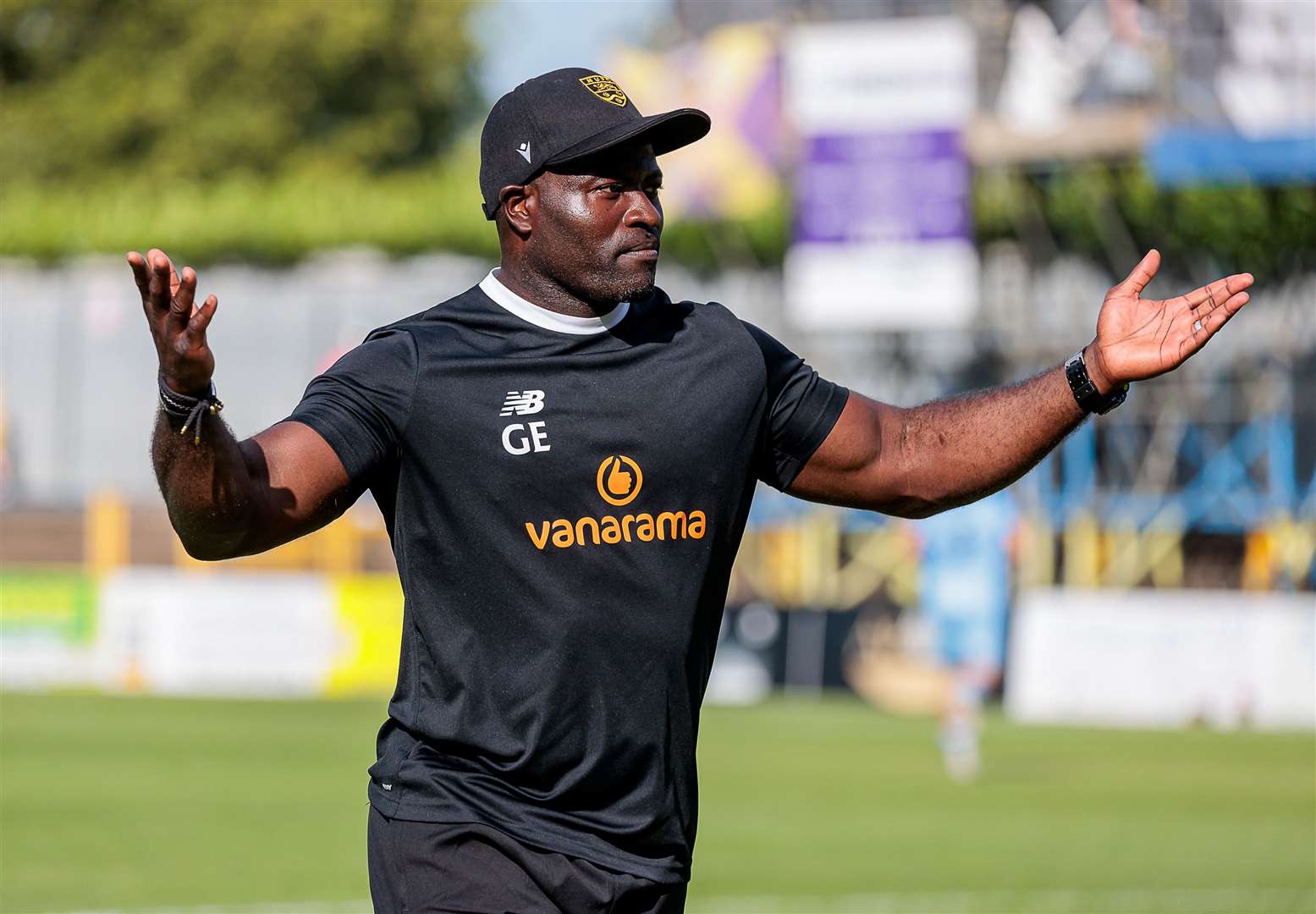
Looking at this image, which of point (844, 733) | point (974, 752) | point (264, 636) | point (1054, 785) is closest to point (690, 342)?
point (1054, 785)

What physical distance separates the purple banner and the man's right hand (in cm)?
1916

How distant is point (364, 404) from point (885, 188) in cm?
1901

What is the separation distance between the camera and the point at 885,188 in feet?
75.4

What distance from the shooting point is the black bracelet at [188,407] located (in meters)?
3.99

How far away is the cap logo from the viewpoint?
14.9ft

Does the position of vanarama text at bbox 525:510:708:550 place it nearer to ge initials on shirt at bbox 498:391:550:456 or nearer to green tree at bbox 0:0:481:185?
ge initials on shirt at bbox 498:391:550:456

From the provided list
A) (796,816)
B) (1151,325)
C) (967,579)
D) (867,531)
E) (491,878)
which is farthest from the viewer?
(867,531)

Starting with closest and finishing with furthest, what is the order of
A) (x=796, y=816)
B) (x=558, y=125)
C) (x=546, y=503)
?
(x=546, y=503), (x=558, y=125), (x=796, y=816)

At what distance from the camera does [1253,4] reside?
2442 cm

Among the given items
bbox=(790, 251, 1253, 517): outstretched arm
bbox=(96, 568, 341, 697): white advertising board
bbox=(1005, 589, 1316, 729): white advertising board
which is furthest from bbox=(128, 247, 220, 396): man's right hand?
bbox=(96, 568, 341, 697): white advertising board

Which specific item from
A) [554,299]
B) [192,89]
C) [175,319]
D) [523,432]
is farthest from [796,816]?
[192,89]

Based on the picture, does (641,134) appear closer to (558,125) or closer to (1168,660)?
(558,125)

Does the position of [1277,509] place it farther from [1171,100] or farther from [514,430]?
[514,430]

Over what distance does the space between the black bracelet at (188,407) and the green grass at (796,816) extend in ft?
24.4
